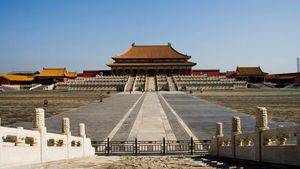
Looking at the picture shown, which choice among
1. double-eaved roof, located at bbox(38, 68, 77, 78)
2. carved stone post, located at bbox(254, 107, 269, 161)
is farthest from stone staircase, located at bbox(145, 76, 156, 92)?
carved stone post, located at bbox(254, 107, 269, 161)

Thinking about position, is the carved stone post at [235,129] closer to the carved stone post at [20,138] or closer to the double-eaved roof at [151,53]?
the carved stone post at [20,138]

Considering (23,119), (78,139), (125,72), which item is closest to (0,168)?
(78,139)

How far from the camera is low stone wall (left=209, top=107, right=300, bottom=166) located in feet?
30.3

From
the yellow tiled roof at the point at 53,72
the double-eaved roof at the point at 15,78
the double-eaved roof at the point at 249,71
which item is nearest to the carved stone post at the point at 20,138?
the yellow tiled roof at the point at 53,72

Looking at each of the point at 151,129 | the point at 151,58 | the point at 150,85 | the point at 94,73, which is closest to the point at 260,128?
the point at 151,129

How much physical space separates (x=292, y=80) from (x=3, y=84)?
71.4 m

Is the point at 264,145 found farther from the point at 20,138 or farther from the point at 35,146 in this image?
the point at 20,138

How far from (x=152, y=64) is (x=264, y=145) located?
331 feet

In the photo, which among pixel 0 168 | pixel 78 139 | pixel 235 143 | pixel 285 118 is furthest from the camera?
pixel 285 118

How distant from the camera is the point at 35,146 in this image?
10523mm

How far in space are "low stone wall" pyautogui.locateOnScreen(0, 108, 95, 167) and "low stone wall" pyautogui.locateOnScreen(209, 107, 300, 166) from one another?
198 inches

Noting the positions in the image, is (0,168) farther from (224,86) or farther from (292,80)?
(292,80)

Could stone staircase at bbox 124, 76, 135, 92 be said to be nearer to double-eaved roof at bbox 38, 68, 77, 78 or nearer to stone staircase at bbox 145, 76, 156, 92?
stone staircase at bbox 145, 76, 156, 92

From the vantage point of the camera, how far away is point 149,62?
113000 mm
